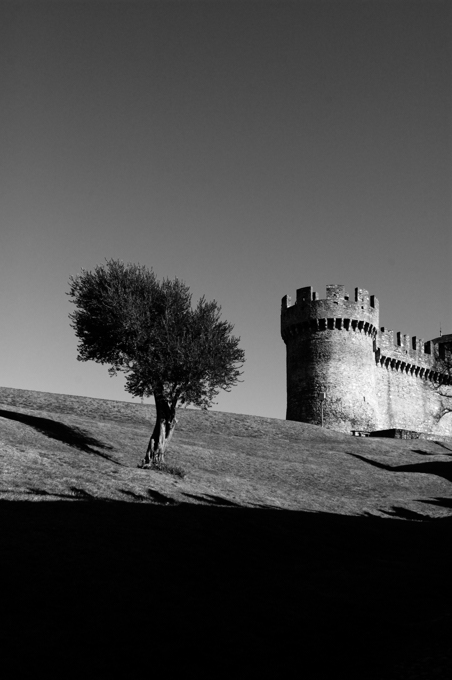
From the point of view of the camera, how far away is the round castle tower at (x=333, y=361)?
179 feet

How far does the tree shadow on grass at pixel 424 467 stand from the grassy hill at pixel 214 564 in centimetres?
454

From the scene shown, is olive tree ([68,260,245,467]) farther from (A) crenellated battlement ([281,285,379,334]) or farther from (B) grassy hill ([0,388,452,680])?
(A) crenellated battlement ([281,285,379,334])

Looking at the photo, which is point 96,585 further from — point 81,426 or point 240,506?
point 81,426

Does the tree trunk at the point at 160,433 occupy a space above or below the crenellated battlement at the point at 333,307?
below

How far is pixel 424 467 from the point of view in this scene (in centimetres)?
3438

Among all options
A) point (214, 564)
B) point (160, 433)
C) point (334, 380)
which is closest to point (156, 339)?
point (160, 433)

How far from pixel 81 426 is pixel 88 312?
6.43 m

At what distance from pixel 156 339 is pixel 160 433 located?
12.9ft

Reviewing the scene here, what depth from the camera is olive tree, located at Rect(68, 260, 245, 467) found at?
2439 cm

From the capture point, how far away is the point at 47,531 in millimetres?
11531

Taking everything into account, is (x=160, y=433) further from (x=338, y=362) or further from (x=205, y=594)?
(x=338, y=362)

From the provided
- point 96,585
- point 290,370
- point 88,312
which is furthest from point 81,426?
point 290,370

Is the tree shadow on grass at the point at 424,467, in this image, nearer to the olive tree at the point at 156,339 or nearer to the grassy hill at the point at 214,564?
the grassy hill at the point at 214,564

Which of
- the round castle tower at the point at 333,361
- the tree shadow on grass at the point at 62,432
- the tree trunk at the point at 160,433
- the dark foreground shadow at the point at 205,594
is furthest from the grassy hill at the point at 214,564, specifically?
the round castle tower at the point at 333,361
